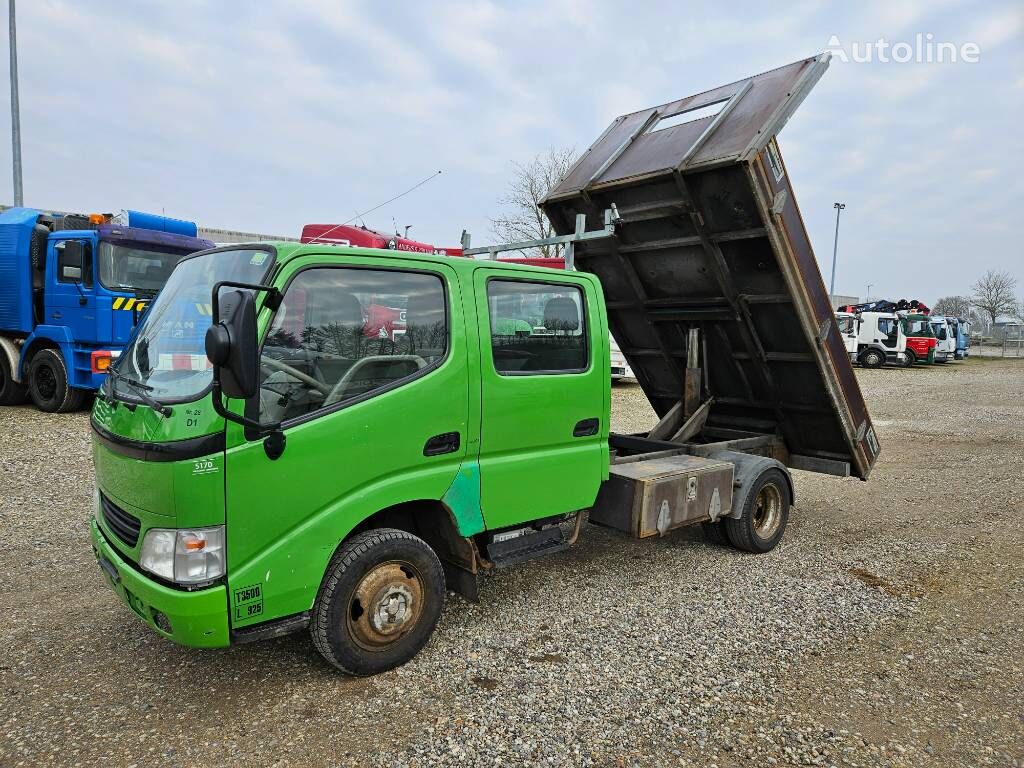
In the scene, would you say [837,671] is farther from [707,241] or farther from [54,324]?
[54,324]

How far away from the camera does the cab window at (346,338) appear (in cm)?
301

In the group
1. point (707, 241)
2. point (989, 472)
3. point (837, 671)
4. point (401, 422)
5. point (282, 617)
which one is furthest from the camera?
point (989, 472)

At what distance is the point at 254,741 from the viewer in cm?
289

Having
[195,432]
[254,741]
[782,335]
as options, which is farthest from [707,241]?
[254,741]

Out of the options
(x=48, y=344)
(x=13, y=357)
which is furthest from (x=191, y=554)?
(x=13, y=357)

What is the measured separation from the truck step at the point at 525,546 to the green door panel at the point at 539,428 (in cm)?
17

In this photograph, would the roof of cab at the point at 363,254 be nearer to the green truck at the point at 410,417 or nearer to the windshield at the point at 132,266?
the green truck at the point at 410,417

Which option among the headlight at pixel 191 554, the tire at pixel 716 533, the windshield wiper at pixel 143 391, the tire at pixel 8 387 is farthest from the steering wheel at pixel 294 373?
the tire at pixel 8 387

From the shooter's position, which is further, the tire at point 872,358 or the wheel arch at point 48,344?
the tire at point 872,358

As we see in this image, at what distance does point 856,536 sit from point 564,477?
11.3 feet

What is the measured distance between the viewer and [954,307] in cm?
7281

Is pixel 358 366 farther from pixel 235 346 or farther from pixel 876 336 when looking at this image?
pixel 876 336

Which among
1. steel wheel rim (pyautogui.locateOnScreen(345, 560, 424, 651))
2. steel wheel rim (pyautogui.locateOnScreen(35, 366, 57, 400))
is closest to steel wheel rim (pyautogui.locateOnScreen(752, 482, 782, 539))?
steel wheel rim (pyautogui.locateOnScreen(345, 560, 424, 651))

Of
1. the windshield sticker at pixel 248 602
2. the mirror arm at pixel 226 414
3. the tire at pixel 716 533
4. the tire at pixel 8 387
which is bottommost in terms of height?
the tire at pixel 716 533
